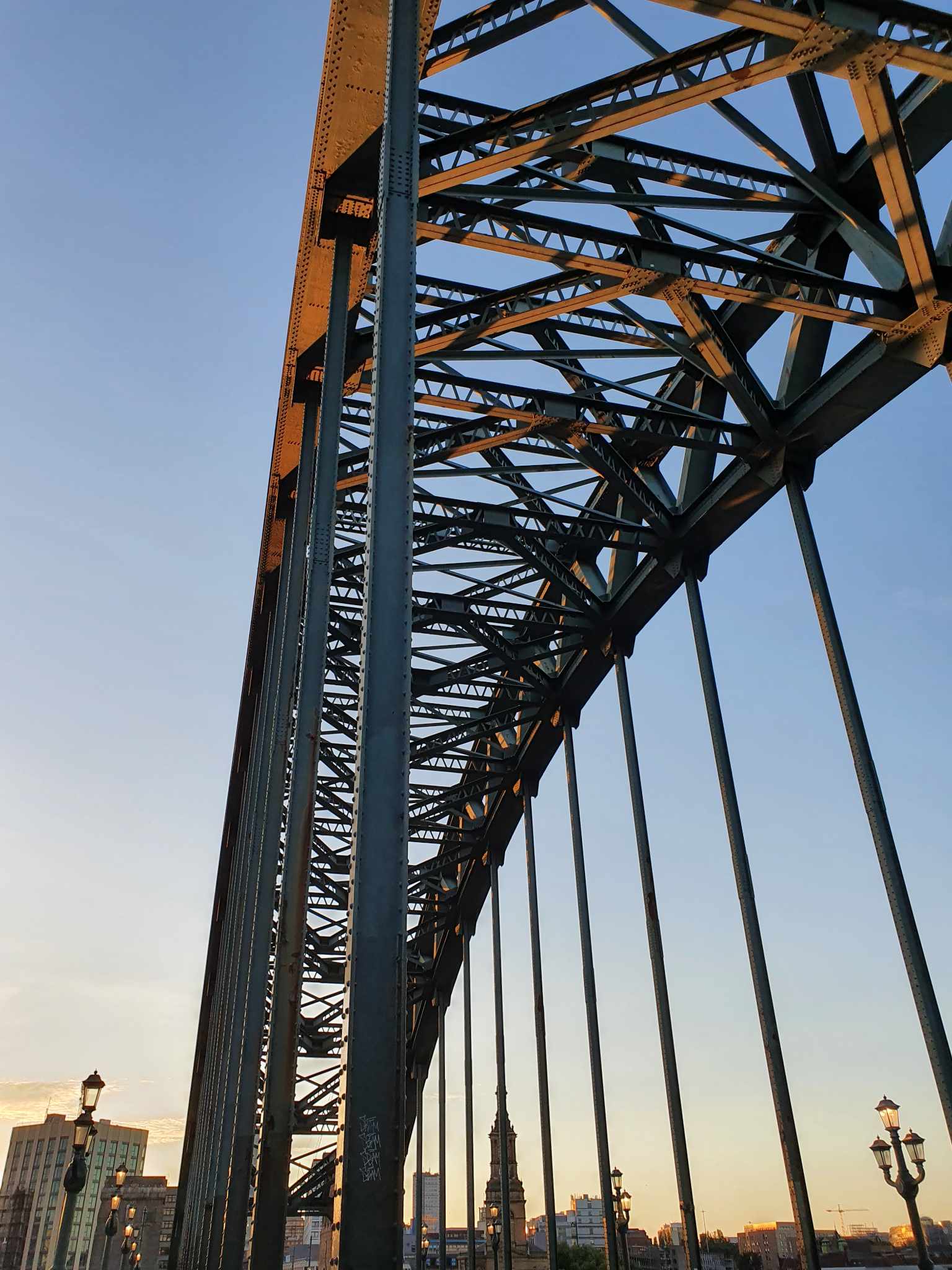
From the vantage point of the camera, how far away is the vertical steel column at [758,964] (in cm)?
1045

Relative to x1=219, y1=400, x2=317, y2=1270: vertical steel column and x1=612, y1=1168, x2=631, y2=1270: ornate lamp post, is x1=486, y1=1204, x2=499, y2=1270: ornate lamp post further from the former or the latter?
x1=219, y1=400, x2=317, y2=1270: vertical steel column

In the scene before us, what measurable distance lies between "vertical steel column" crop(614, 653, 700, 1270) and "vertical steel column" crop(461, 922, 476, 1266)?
10.1 meters

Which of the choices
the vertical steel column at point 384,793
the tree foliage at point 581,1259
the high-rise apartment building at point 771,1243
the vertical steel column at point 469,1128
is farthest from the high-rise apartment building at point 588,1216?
the vertical steel column at point 384,793

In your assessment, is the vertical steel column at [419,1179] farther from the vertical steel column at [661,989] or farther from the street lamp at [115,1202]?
the vertical steel column at [661,989]

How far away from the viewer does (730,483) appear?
15.8 metres

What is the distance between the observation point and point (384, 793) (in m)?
5.22

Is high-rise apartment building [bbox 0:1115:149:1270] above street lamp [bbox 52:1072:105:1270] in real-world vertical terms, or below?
above

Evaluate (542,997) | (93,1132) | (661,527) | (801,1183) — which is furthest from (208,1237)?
(661,527)

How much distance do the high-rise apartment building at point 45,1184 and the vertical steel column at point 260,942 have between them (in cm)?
13022

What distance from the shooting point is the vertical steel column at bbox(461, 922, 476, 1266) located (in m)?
21.8

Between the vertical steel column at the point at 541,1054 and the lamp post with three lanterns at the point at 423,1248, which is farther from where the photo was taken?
the lamp post with three lanterns at the point at 423,1248

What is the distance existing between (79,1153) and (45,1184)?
502ft

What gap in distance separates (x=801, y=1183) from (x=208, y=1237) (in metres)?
8.72

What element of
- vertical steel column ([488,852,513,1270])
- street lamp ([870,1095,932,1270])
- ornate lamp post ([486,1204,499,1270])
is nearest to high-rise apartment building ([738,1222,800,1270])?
ornate lamp post ([486,1204,499,1270])
